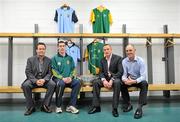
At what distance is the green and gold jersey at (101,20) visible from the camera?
212 inches

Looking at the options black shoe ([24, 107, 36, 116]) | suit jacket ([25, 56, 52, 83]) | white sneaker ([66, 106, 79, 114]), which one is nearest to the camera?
black shoe ([24, 107, 36, 116])

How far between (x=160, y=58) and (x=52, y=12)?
2843 millimetres

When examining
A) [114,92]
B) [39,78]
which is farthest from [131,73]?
[39,78]

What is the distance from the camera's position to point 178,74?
5.66m

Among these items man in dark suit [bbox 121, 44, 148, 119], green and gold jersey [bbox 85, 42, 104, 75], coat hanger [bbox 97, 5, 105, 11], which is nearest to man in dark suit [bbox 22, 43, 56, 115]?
green and gold jersey [bbox 85, 42, 104, 75]

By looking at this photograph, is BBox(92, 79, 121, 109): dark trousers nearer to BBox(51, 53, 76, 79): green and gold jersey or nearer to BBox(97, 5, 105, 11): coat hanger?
BBox(51, 53, 76, 79): green and gold jersey

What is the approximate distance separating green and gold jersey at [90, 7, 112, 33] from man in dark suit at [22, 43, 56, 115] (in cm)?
163

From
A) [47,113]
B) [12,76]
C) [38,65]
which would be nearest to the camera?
[47,113]

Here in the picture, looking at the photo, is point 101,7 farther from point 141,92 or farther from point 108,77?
point 141,92

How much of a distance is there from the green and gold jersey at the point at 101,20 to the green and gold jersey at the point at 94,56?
0.40 metres

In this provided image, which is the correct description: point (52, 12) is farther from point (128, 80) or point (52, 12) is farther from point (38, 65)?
point (128, 80)

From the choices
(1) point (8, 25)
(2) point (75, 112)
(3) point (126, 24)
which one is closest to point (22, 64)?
(1) point (8, 25)

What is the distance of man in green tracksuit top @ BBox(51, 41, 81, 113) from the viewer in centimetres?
396

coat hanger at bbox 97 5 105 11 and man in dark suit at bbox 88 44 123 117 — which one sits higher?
coat hanger at bbox 97 5 105 11
